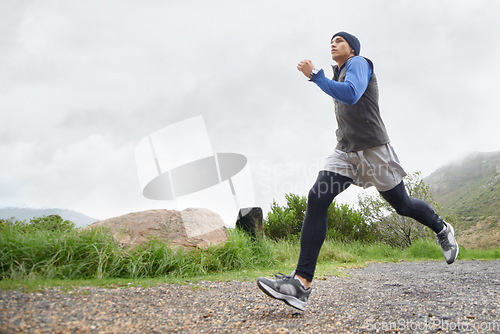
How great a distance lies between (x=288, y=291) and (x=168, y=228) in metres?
3.09

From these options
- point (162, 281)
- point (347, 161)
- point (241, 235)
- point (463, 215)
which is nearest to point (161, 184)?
point (241, 235)

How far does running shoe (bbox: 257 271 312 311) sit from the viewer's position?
2611 mm

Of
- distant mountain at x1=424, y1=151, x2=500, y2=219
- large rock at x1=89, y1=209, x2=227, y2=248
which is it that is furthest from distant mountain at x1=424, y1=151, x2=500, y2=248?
large rock at x1=89, y1=209, x2=227, y2=248

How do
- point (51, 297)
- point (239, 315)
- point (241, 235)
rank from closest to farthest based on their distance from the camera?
point (51, 297) < point (239, 315) < point (241, 235)

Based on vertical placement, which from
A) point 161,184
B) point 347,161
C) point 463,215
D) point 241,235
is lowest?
point 463,215

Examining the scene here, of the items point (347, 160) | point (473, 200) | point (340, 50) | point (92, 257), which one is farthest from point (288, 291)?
point (473, 200)

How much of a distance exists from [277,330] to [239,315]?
17.9 inches

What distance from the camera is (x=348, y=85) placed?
2545 millimetres

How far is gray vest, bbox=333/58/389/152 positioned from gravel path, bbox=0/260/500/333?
130 centimetres

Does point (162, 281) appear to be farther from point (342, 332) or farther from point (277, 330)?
point (342, 332)

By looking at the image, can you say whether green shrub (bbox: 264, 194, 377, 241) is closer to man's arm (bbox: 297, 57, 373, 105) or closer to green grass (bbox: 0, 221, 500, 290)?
green grass (bbox: 0, 221, 500, 290)

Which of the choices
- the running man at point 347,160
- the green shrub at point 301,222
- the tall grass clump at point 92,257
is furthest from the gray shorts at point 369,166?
the green shrub at point 301,222

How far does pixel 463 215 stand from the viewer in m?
15.9

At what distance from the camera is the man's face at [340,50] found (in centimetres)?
306
